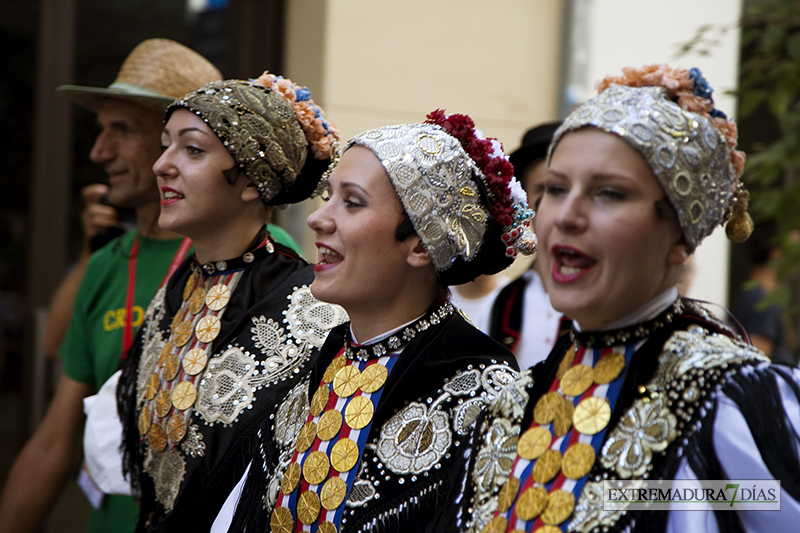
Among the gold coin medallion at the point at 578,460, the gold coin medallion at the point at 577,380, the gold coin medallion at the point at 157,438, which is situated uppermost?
the gold coin medallion at the point at 577,380

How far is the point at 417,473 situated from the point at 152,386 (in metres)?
1.18

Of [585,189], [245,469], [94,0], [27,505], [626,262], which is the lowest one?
[27,505]

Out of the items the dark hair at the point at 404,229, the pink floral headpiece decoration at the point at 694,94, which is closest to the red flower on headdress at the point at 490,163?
the dark hair at the point at 404,229

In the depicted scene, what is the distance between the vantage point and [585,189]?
5.37 feet

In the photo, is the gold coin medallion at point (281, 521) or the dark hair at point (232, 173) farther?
the dark hair at point (232, 173)

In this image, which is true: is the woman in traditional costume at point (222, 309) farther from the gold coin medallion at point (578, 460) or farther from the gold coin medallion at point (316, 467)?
the gold coin medallion at point (578, 460)

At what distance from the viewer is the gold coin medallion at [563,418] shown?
1676 millimetres

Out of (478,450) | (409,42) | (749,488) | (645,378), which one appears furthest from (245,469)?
(409,42)

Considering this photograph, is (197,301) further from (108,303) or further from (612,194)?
(612,194)

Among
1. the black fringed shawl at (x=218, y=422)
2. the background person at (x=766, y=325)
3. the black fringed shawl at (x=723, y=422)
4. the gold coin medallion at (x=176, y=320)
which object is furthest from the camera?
the background person at (x=766, y=325)

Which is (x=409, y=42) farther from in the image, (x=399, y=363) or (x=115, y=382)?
(x=399, y=363)

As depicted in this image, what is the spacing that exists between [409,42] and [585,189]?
4020mm

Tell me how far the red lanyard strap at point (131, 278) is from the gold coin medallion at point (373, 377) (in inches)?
51.9

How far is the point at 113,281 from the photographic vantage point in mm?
3473
